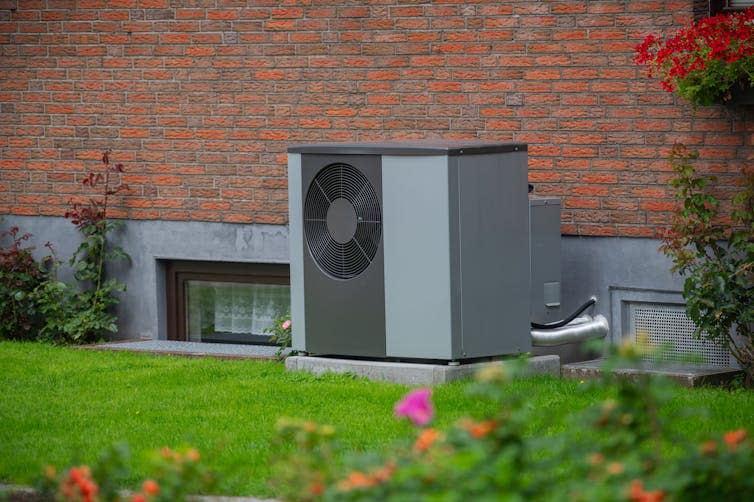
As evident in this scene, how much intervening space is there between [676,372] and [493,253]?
4.03 feet

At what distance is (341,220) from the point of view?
323 inches

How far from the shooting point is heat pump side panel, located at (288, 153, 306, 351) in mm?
8391

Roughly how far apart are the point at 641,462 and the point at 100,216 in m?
7.11

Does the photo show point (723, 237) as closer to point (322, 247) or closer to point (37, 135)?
point (322, 247)

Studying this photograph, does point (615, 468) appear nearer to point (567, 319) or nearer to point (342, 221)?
point (342, 221)

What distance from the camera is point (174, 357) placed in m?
9.42

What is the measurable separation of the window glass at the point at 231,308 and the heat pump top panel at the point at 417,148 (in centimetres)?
207

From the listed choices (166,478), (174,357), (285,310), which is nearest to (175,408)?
(174,357)

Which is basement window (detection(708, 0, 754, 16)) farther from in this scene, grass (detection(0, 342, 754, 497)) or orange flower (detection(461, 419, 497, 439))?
orange flower (detection(461, 419, 497, 439))

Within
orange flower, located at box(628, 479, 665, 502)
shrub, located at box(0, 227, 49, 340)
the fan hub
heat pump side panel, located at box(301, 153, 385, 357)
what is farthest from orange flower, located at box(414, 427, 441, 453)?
shrub, located at box(0, 227, 49, 340)

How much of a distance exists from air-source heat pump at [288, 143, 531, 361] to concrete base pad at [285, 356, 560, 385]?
0.21ft

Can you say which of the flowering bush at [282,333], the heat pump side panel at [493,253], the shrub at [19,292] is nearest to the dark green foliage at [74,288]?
the shrub at [19,292]

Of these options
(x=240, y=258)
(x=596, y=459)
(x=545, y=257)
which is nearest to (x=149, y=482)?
(x=596, y=459)

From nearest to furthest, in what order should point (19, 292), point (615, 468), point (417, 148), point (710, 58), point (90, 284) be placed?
point (615, 468) → point (710, 58) → point (417, 148) → point (19, 292) → point (90, 284)
